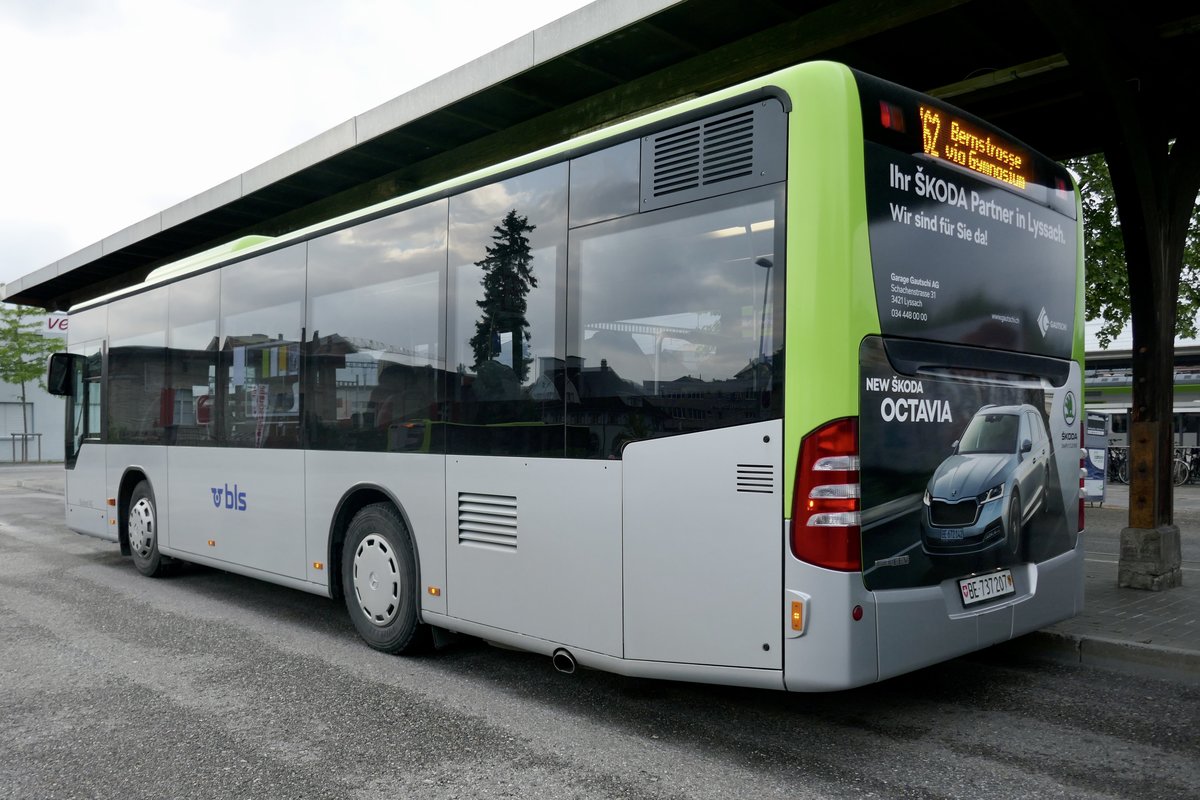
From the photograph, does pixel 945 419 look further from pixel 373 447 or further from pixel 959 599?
pixel 373 447

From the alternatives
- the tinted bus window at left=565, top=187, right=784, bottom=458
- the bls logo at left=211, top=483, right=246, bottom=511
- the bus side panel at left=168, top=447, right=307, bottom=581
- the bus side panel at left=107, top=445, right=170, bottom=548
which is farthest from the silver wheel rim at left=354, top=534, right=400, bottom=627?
the bus side panel at left=107, top=445, right=170, bottom=548

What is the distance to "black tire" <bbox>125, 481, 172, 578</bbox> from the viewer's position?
9.38m

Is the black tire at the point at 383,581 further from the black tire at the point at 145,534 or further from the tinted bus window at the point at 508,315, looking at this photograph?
the black tire at the point at 145,534

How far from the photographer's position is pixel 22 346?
37.7 m

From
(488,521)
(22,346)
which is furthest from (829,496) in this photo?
(22,346)

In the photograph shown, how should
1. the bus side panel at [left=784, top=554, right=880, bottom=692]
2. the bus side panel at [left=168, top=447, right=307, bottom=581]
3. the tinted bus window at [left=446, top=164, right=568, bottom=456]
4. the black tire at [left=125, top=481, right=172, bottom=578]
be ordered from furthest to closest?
the black tire at [left=125, top=481, right=172, bottom=578] < the bus side panel at [left=168, top=447, right=307, bottom=581] < the tinted bus window at [left=446, top=164, right=568, bottom=456] < the bus side panel at [left=784, top=554, right=880, bottom=692]

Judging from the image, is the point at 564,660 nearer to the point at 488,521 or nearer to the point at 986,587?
the point at 488,521

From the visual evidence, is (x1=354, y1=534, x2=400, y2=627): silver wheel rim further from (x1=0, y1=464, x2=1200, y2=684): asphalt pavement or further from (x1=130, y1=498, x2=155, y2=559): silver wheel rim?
(x1=0, y1=464, x2=1200, y2=684): asphalt pavement

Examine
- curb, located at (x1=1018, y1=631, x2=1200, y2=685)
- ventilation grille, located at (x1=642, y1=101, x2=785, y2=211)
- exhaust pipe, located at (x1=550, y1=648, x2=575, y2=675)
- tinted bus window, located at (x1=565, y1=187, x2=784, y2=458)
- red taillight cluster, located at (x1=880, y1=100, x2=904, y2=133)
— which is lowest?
curb, located at (x1=1018, y1=631, x2=1200, y2=685)

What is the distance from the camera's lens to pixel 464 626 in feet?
18.1

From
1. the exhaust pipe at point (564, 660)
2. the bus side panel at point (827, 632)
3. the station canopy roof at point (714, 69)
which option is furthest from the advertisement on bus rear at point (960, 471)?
the station canopy roof at point (714, 69)

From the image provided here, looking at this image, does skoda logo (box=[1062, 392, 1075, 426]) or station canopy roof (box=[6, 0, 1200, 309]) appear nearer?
skoda logo (box=[1062, 392, 1075, 426])

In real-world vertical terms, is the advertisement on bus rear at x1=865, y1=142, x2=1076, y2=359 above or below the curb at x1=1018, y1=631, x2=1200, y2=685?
above

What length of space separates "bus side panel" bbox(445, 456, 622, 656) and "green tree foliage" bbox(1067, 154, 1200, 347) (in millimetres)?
12045
